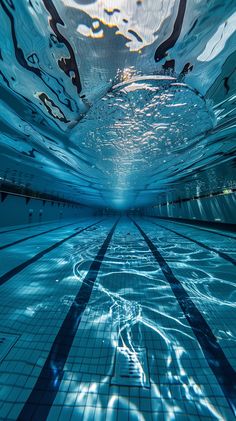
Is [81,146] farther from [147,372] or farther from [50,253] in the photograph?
[147,372]

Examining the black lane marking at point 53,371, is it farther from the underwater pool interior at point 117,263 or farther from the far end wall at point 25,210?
the far end wall at point 25,210

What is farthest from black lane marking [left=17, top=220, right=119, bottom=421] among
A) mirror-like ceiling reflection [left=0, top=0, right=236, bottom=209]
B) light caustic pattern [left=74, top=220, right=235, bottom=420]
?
mirror-like ceiling reflection [left=0, top=0, right=236, bottom=209]

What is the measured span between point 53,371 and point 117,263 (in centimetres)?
239

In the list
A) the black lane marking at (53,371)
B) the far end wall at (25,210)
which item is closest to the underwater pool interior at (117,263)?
the black lane marking at (53,371)

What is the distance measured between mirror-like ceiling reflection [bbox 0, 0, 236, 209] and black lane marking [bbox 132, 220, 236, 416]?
3.02 meters

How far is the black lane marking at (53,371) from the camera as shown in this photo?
1090 millimetres

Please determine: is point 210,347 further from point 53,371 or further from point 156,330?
point 53,371

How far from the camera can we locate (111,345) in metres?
1.58

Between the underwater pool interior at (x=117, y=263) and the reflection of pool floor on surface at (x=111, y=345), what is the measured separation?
0.03 ft

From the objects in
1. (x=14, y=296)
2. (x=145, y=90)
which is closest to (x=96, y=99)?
(x=145, y=90)

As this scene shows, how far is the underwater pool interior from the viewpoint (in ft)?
4.03

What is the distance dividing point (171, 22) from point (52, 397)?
131 inches

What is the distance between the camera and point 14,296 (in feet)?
7.57

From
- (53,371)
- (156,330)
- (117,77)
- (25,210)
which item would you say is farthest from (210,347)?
(25,210)
